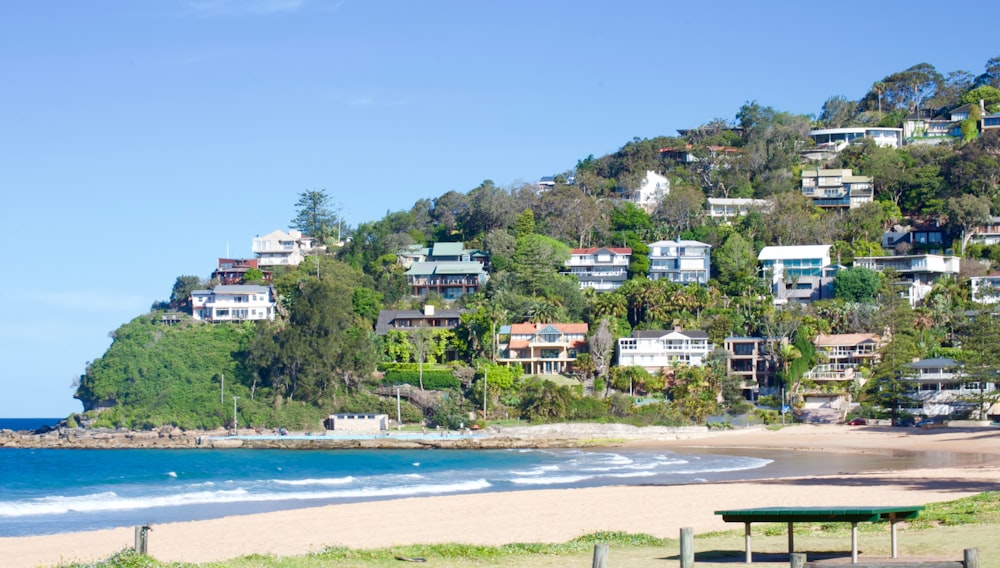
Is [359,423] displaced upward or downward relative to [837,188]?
downward

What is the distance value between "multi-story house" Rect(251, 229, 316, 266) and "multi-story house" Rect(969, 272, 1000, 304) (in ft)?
180

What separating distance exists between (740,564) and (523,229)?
76.7 meters

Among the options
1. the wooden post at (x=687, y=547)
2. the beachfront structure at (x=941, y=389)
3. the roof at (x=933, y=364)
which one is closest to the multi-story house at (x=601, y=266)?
the roof at (x=933, y=364)

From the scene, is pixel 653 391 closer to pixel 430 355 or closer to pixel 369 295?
pixel 430 355

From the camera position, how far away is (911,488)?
32.7 m

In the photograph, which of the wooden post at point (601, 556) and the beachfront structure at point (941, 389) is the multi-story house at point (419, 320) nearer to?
the beachfront structure at point (941, 389)

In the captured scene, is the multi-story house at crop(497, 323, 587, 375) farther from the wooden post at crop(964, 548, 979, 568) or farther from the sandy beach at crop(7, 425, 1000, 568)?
the wooden post at crop(964, 548, 979, 568)

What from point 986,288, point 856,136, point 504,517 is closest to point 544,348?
point 986,288

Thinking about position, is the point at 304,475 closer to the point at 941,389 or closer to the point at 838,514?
the point at 838,514

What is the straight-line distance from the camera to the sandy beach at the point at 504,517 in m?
24.4

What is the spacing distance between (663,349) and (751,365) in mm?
5857

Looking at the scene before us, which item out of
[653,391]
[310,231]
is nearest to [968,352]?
[653,391]

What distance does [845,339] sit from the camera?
70.0 m

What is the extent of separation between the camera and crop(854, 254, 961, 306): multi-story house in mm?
77438
